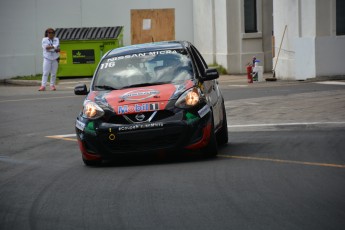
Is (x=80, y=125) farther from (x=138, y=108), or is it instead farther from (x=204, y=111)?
(x=204, y=111)

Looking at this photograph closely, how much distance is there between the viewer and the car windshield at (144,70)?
1306cm

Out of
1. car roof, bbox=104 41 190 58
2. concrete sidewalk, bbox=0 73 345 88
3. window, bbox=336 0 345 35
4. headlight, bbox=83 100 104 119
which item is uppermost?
window, bbox=336 0 345 35

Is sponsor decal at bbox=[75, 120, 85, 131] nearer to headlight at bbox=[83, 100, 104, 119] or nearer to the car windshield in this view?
headlight at bbox=[83, 100, 104, 119]

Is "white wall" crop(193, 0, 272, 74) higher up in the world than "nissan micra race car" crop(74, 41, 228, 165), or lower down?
higher up

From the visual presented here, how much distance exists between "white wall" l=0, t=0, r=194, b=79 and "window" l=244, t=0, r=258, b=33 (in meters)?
5.56

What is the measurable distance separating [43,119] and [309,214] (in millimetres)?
12402

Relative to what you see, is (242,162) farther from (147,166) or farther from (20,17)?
(20,17)

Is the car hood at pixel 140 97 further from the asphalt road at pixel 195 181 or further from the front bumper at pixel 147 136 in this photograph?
the asphalt road at pixel 195 181

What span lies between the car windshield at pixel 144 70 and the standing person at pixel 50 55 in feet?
53.3

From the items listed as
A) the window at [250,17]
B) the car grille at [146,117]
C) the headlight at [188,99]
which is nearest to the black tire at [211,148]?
the headlight at [188,99]

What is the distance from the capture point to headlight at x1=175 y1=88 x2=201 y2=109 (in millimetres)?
12086

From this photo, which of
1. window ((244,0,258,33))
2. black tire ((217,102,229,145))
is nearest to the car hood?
black tire ((217,102,229,145))

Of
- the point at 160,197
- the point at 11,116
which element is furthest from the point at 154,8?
the point at 160,197

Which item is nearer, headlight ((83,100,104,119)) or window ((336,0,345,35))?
headlight ((83,100,104,119))
